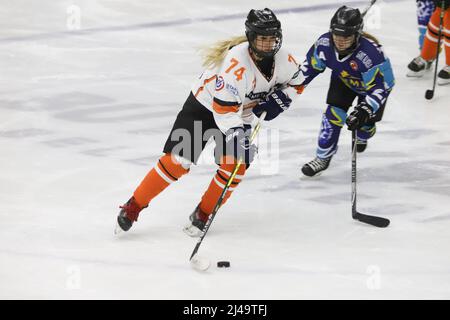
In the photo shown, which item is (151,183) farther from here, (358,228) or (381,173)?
(381,173)

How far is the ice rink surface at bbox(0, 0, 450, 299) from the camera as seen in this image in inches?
148

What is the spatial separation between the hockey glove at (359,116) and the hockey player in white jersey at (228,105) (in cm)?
34

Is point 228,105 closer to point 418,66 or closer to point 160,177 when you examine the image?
point 160,177

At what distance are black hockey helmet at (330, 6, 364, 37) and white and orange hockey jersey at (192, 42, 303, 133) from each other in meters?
0.31

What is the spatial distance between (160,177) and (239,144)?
1.45 ft

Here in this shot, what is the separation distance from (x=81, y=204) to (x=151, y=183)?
0.58 m

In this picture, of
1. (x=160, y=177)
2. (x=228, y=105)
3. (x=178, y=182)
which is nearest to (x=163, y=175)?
(x=160, y=177)

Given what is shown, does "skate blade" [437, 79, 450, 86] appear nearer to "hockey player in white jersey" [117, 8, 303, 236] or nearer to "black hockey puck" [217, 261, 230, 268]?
"hockey player in white jersey" [117, 8, 303, 236]

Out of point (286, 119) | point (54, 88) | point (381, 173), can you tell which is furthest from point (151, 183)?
point (54, 88)

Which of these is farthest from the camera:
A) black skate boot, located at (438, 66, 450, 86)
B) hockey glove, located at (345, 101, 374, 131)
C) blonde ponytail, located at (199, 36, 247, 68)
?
black skate boot, located at (438, 66, 450, 86)

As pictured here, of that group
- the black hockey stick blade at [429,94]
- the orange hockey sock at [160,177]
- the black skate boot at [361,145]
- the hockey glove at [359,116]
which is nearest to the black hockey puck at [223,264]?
the orange hockey sock at [160,177]

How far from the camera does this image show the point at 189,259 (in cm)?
393

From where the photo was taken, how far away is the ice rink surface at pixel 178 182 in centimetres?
376

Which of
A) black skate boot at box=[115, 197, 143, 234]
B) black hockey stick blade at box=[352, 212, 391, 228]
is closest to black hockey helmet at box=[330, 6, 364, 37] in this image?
black hockey stick blade at box=[352, 212, 391, 228]
